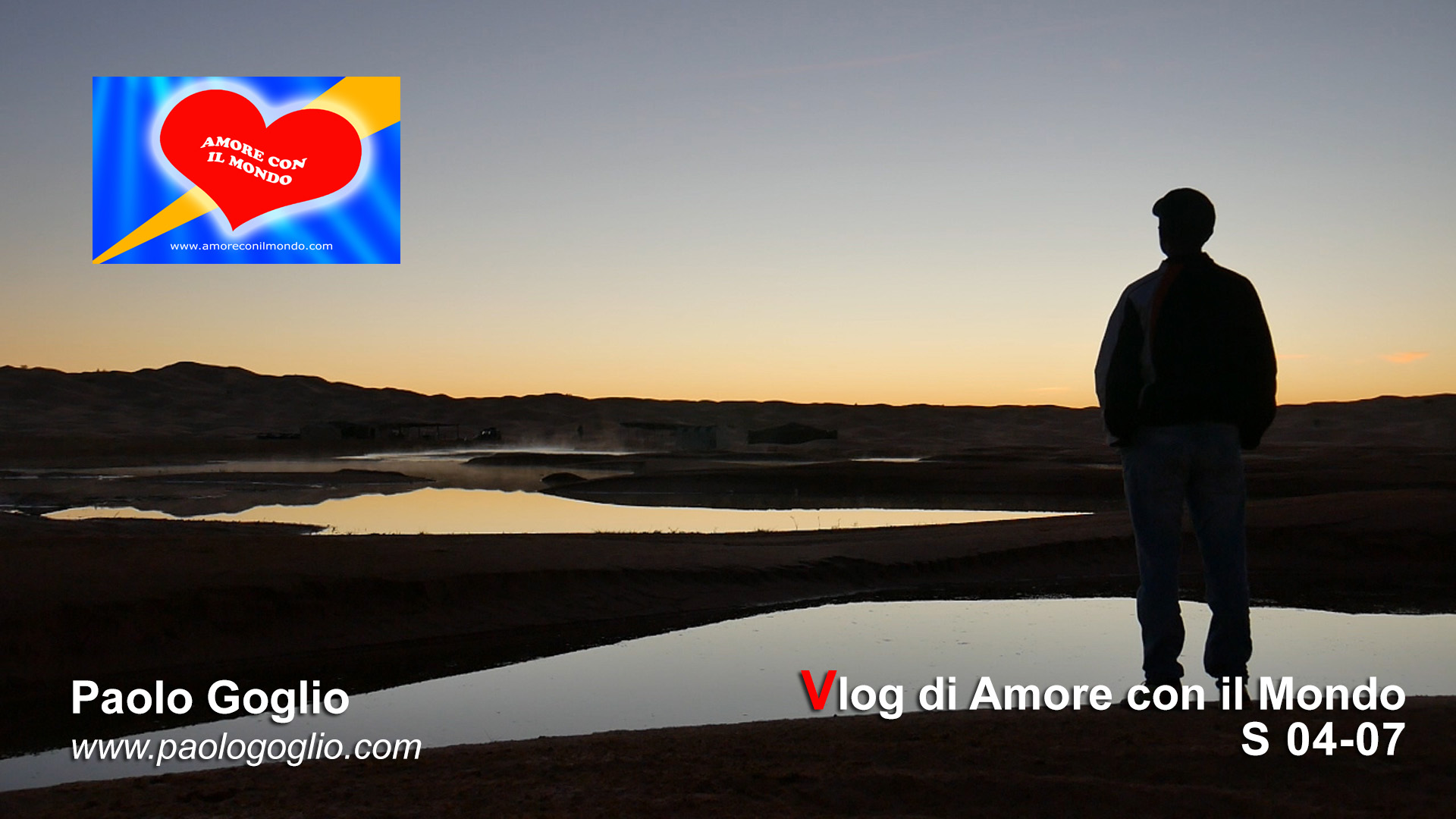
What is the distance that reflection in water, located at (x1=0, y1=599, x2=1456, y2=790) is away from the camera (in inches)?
300

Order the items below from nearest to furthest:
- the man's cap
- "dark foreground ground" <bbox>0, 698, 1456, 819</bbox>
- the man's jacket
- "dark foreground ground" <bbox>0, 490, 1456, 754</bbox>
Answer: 1. "dark foreground ground" <bbox>0, 698, 1456, 819</bbox>
2. the man's jacket
3. the man's cap
4. "dark foreground ground" <bbox>0, 490, 1456, 754</bbox>

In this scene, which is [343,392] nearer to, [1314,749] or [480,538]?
[480,538]

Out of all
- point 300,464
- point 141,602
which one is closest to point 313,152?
point 141,602

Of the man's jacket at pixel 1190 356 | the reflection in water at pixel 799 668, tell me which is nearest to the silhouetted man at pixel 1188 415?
the man's jacket at pixel 1190 356

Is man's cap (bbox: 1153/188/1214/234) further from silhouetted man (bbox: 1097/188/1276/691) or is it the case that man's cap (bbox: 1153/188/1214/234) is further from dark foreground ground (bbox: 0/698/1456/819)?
dark foreground ground (bbox: 0/698/1456/819)

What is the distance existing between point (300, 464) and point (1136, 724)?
5292cm

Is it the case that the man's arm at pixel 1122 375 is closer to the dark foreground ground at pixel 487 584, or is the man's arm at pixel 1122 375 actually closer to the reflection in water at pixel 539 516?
the dark foreground ground at pixel 487 584

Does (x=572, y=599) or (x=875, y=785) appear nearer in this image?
(x=875, y=785)

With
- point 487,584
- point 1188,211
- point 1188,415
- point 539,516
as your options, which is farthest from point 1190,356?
point 539,516

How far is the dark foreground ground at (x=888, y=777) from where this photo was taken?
160 inches

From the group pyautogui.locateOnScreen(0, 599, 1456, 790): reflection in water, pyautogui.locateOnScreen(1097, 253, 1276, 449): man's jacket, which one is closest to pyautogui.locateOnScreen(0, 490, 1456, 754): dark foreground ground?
pyautogui.locateOnScreen(0, 599, 1456, 790): reflection in water

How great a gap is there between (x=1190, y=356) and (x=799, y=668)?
5.31 meters

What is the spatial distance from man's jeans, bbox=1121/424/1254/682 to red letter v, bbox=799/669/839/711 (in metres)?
3.04

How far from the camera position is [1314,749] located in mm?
4488
